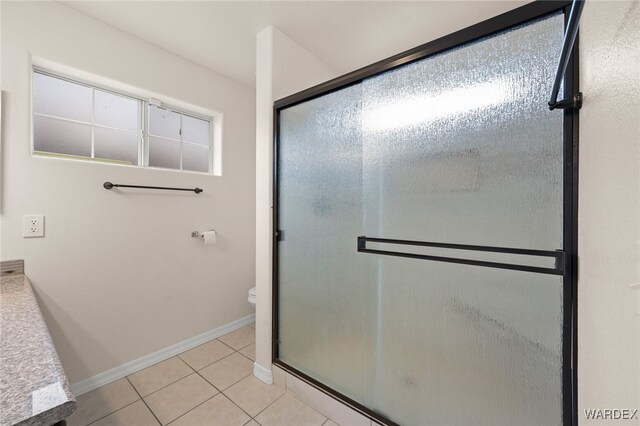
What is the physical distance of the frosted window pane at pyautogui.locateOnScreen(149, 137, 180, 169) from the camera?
6.62ft

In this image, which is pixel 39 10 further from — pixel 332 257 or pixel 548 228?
pixel 548 228

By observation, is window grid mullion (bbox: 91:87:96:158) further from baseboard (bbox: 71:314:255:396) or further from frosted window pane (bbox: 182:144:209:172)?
baseboard (bbox: 71:314:255:396)

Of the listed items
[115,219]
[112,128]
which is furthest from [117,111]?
[115,219]

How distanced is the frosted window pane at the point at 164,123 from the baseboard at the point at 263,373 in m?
1.96

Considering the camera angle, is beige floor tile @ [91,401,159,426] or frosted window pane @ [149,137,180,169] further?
frosted window pane @ [149,137,180,169]

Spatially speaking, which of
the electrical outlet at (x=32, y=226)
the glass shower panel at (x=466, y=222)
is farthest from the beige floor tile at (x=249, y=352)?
the electrical outlet at (x=32, y=226)

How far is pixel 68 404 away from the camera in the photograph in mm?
489

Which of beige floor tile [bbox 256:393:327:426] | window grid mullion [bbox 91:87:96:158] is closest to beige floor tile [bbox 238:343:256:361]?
beige floor tile [bbox 256:393:327:426]

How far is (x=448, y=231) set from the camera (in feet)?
3.32

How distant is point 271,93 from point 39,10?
1355mm

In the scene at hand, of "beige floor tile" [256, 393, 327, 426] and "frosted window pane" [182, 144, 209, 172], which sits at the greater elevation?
"frosted window pane" [182, 144, 209, 172]

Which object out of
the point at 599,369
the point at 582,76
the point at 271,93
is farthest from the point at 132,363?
the point at 582,76

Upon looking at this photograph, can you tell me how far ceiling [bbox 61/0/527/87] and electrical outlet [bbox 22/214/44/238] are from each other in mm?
1294

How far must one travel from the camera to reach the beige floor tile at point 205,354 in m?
1.89
